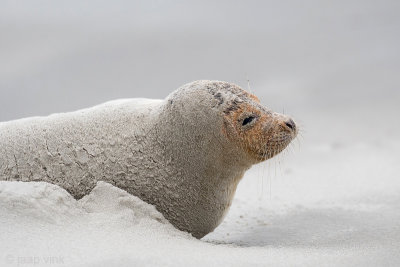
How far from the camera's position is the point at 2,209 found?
2797 millimetres

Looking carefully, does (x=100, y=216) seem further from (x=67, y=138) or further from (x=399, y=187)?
(x=399, y=187)

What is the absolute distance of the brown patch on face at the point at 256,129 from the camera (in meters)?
3.15

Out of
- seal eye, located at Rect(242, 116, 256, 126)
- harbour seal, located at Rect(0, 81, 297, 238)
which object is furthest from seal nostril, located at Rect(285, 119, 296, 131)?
seal eye, located at Rect(242, 116, 256, 126)

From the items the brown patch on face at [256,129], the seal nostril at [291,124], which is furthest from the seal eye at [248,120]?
the seal nostril at [291,124]

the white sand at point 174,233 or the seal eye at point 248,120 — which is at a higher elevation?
the seal eye at point 248,120

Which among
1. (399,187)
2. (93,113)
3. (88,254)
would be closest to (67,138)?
(93,113)

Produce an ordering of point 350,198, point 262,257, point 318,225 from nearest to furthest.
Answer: point 262,257 → point 318,225 → point 350,198

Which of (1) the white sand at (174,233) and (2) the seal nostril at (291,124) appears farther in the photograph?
(2) the seal nostril at (291,124)

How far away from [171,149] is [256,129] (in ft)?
1.51

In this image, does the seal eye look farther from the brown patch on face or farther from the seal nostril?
the seal nostril

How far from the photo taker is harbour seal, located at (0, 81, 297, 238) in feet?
10.3

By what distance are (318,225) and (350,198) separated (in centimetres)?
78

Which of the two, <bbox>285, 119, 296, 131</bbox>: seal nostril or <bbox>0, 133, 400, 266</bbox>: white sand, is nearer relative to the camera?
<bbox>0, 133, 400, 266</bbox>: white sand

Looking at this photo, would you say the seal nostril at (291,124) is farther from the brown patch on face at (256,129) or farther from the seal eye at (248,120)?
the seal eye at (248,120)
